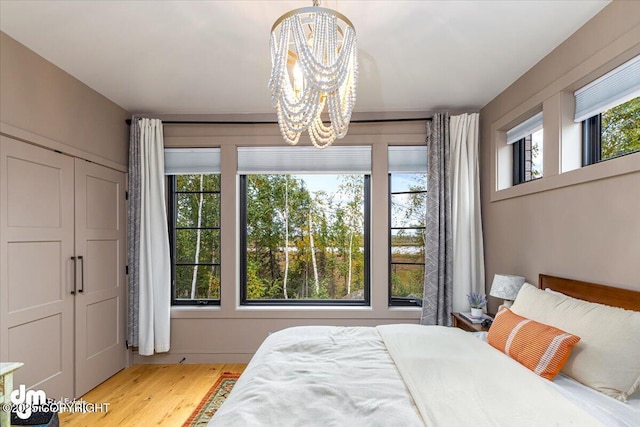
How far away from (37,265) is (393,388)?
255cm

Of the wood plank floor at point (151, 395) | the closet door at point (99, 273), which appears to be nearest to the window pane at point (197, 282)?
the closet door at point (99, 273)

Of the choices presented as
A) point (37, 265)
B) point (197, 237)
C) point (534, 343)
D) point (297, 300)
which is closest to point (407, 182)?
point (297, 300)

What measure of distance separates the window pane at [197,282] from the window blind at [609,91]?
133 inches

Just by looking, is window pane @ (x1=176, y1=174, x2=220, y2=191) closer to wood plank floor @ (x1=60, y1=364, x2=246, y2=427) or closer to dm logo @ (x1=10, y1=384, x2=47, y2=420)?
wood plank floor @ (x1=60, y1=364, x2=246, y2=427)

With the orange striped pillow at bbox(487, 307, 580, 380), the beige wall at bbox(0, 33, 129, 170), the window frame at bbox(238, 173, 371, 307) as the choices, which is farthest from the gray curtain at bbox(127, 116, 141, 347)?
the orange striped pillow at bbox(487, 307, 580, 380)

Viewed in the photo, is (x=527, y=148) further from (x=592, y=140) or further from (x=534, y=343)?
(x=534, y=343)

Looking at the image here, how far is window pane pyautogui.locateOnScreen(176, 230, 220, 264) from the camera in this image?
366 cm

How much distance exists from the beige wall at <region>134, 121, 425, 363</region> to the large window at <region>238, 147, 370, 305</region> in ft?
0.64

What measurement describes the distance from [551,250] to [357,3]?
202 cm

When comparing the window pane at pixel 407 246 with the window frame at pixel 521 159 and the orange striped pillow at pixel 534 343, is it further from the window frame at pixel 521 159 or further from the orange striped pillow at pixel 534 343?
the orange striped pillow at pixel 534 343

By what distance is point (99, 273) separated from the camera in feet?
9.96

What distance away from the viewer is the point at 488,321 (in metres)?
2.78

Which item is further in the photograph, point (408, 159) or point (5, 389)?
point (408, 159)

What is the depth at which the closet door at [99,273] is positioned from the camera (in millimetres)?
2818
